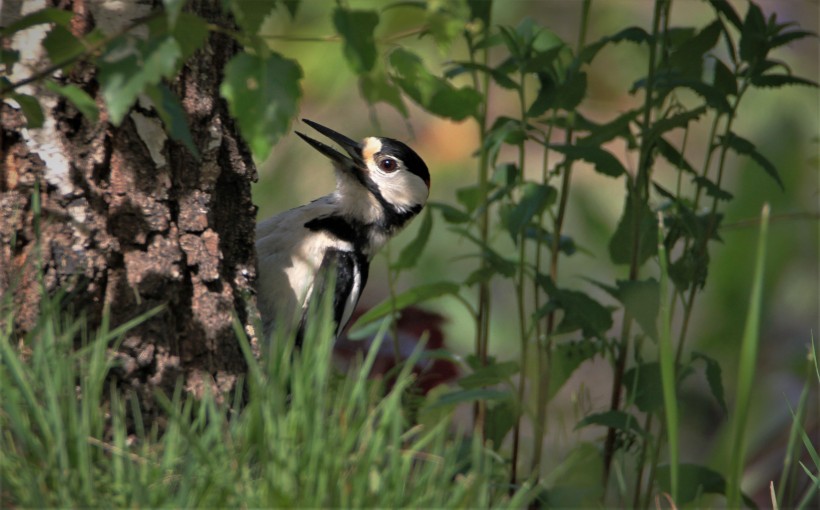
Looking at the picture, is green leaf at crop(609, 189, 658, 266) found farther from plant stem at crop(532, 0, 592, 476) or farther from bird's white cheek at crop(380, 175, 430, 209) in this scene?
bird's white cheek at crop(380, 175, 430, 209)

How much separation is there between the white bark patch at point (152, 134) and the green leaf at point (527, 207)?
0.77 metres

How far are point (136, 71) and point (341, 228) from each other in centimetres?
170

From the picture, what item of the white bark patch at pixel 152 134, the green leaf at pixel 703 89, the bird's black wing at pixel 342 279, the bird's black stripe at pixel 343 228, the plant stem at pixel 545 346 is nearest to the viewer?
the white bark patch at pixel 152 134

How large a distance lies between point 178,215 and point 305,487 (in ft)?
2.70

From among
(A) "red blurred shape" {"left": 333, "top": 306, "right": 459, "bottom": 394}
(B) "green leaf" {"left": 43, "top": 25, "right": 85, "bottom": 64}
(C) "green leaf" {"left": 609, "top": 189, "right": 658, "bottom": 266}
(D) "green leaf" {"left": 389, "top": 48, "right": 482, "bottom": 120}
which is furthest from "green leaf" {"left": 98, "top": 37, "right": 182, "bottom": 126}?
(A) "red blurred shape" {"left": 333, "top": 306, "right": 459, "bottom": 394}

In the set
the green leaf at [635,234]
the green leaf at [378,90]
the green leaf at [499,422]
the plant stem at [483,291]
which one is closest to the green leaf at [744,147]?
the green leaf at [635,234]

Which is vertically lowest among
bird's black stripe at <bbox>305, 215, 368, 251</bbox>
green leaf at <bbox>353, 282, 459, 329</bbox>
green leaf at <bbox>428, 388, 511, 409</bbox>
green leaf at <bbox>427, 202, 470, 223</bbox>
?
green leaf at <bbox>428, 388, 511, 409</bbox>

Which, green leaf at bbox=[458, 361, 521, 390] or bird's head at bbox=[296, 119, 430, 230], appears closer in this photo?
green leaf at bbox=[458, 361, 521, 390]

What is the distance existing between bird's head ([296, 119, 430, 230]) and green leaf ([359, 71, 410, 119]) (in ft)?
4.01

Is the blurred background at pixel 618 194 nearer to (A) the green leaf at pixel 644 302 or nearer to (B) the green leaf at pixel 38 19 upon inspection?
(A) the green leaf at pixel 644 302

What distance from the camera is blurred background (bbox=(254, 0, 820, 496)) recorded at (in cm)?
383

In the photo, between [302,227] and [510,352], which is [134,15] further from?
[510,352]

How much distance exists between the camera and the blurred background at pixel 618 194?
151 inches

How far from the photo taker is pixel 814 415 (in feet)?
12.7
